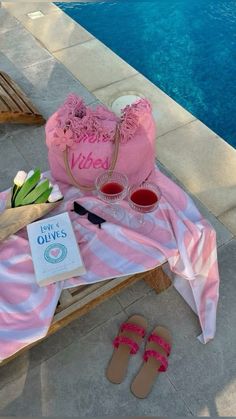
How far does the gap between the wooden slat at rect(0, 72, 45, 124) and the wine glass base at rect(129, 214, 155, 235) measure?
193 centimetres

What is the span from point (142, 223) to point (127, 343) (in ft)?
2.46

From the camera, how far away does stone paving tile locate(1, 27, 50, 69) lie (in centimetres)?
461

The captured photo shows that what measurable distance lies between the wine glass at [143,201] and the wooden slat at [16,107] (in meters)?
1.85

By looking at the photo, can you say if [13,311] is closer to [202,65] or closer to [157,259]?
[157,259]

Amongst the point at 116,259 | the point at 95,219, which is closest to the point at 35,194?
the point at 95,219

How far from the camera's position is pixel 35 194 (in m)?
2.30

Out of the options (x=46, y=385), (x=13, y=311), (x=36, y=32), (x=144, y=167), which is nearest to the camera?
(x=13, y=311)

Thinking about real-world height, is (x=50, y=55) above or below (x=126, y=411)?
above

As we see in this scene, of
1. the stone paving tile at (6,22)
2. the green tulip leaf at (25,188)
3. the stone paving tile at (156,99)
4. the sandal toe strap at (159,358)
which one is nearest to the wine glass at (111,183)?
the green tulip leaf at (25,188)

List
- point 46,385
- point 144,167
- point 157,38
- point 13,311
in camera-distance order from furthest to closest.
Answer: point 157,38
point 144,167
point 46,385
point 13,311

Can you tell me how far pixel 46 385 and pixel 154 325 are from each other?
753 millimetres

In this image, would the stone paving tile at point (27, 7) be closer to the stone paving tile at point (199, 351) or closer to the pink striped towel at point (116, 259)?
the pink striped towel at point (116, 259)

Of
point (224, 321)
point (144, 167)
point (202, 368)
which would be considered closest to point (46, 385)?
point (202, 368)

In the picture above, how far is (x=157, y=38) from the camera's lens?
18.3ft
